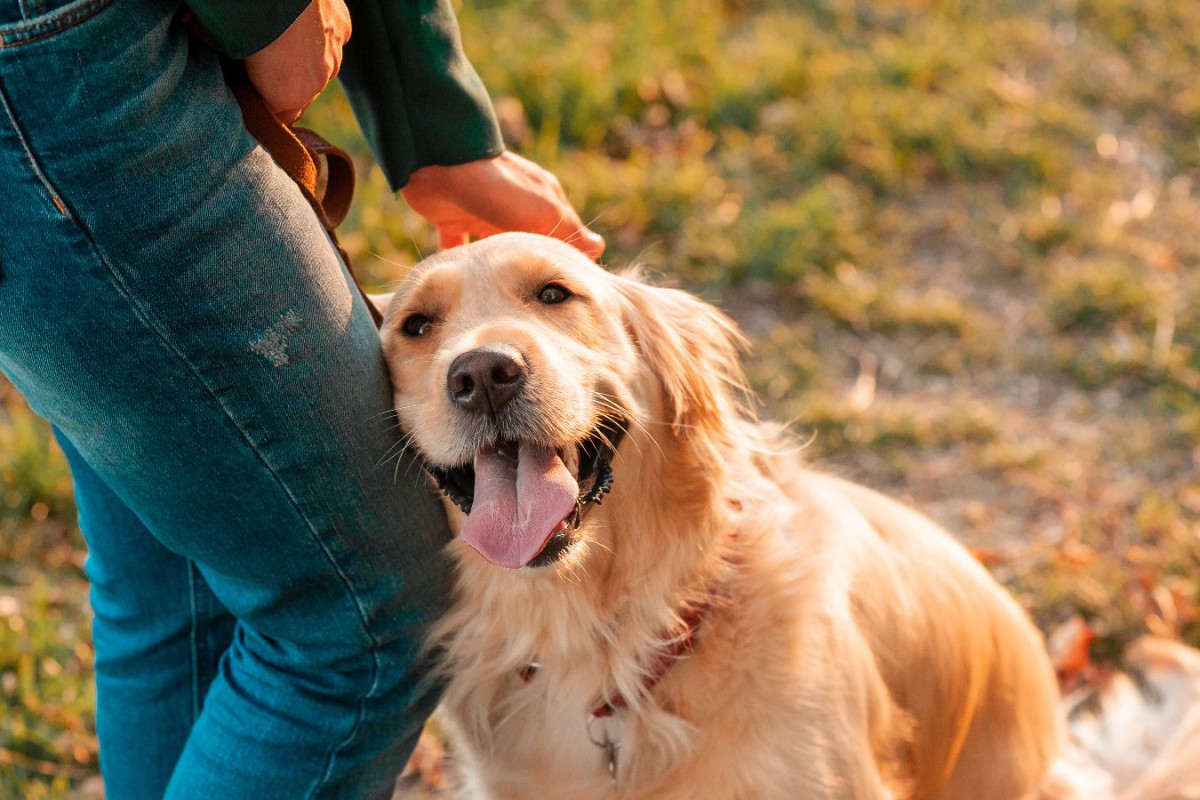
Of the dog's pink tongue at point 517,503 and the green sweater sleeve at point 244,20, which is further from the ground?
the green sweater sleeve at point 244,20

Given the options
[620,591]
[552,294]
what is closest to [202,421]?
[552,294]

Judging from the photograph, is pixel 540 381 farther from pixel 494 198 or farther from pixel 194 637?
pixel 194 637

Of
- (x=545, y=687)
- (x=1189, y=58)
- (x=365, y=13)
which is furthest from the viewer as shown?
(x=1189, y=58)

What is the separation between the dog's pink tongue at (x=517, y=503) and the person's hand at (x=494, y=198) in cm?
49

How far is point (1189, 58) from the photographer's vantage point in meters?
6.09

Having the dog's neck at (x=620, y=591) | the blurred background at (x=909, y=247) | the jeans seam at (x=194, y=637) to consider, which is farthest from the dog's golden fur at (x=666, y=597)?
the blurred background at (x=909, y=247)

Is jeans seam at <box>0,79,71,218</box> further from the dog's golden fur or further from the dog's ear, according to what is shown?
the dog's ear

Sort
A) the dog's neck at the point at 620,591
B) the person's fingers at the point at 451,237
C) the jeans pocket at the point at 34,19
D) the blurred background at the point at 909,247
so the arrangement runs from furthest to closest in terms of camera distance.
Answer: the blurred background at the point at 909,247 < the person's fingers at the point at 451,237 < the dog's neck at the point at 620,591 < the jeans pocket at the point at 34,19

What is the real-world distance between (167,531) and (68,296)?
415 millimetres

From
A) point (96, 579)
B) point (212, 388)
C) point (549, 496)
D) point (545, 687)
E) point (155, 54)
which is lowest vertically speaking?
point (545, 687)

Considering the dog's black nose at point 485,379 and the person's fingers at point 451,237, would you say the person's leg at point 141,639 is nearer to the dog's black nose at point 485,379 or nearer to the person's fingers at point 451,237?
the dog's black nose at point 485,379

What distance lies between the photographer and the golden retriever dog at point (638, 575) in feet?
6.15

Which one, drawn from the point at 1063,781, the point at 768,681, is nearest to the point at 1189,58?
the point at 1063,781

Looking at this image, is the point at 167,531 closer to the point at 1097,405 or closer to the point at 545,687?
the point at 545,687
